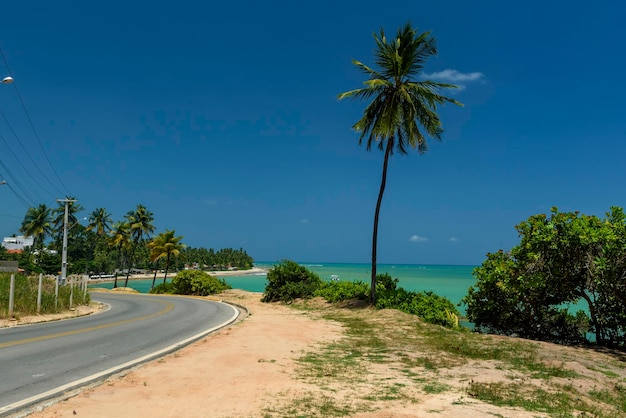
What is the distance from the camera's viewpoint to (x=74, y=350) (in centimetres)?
1160

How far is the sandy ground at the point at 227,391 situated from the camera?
6.59 m

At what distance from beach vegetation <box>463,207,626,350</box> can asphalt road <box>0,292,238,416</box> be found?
12.6 m

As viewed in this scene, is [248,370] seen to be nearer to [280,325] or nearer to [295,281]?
[280,325]

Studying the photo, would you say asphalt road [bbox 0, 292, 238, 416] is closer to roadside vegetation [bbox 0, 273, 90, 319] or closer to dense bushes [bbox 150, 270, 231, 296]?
roadside vegetation [bbox 0, 273, 90, 319]

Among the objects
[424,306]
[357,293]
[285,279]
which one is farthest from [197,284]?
[424,306]

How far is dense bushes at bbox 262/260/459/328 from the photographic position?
21.2 meters

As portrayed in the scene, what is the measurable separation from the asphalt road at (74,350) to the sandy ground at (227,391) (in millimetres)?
604

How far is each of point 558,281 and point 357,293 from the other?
1174 cm

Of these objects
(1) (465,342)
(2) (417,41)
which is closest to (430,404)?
(1) (465,342)

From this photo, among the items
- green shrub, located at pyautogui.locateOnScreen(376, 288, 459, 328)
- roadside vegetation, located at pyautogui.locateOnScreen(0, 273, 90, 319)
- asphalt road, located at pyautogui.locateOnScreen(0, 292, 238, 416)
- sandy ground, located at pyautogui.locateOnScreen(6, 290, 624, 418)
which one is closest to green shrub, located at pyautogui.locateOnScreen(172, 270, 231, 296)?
roadside vegetation, located at pyautogui.locateOnScreen(0, 273, 90, 319)

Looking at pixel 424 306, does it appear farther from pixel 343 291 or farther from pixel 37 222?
pixel 37 222

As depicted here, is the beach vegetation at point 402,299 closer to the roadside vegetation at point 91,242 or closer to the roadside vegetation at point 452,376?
the roadside vegetation at point 452,376

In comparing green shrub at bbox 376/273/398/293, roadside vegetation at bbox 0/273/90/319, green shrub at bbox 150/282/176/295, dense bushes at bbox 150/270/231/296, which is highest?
green shrub at bbox 376/273/398/293

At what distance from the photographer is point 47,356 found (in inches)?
Result: 418
